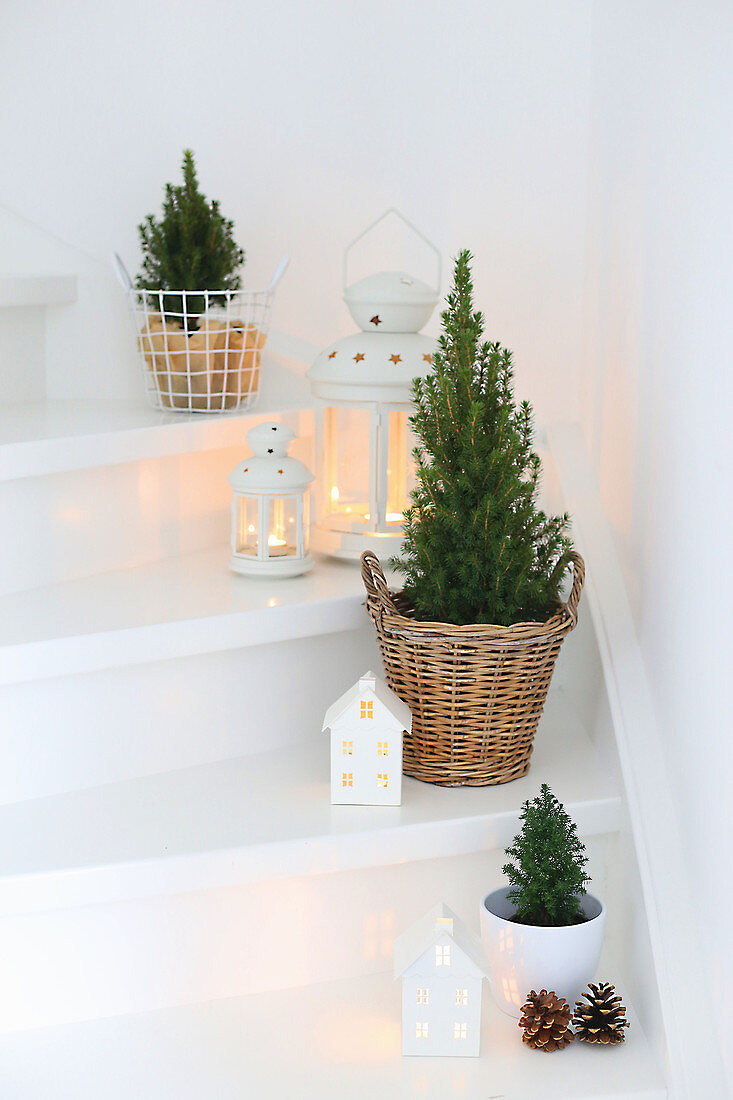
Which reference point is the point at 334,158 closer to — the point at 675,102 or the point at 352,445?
the point at 352,445

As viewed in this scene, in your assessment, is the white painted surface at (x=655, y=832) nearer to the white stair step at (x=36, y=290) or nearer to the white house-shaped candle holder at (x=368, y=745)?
the white house-shaped candle holder at (x=368, y=745)

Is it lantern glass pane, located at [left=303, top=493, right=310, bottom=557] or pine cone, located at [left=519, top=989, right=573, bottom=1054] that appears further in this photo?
lantern glass pane, located at [left=303, top=493, right=310, bottom=557]

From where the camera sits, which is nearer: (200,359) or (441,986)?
(441,986)

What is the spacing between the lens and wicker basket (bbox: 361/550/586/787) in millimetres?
1285

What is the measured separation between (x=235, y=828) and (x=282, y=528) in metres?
0.47

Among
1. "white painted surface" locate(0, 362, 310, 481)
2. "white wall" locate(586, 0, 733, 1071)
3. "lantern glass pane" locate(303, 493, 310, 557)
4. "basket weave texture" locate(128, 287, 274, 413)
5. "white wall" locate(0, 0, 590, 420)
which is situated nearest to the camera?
"white wall" locate(586, 0, 733, 1071)

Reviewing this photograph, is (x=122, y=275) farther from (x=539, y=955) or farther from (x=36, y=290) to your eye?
(x=539, y=955)

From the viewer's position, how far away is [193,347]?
1.74 meters

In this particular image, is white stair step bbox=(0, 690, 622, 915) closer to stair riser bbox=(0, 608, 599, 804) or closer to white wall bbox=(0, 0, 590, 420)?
stair riser bbox=(0, 608, 599, 804)

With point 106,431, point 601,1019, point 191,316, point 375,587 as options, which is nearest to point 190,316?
point 191,316

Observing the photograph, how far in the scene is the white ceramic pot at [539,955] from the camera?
3.89 ft

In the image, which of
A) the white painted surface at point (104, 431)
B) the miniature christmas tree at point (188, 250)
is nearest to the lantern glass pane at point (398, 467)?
the white painted surface at point (104, 431)

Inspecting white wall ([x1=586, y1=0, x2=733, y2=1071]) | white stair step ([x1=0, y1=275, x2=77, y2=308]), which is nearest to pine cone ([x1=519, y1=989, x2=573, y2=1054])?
white wall ([x1=586, y1=0, x2=733, y2=1071])

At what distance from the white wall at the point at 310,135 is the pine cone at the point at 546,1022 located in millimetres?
1065
